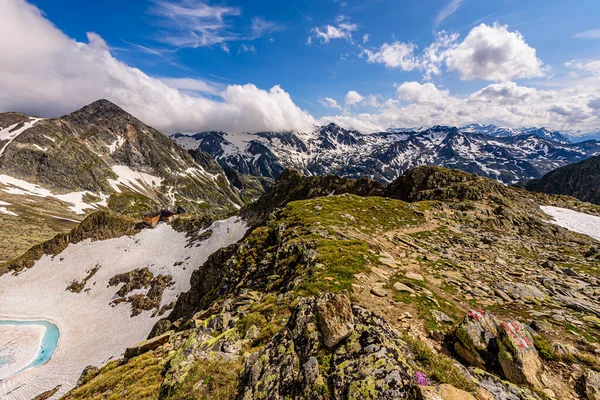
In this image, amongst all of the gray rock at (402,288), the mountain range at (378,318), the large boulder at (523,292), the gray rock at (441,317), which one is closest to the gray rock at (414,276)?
the mountain range at (378,318)

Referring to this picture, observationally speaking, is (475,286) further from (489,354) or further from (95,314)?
(95,314)

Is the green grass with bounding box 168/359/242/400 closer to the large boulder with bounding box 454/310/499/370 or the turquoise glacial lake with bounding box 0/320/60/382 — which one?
the large boulder with bounding box 454/310/499/370

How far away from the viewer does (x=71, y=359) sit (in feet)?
162

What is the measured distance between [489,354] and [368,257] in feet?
34.9

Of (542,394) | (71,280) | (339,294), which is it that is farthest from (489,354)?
(71,280)

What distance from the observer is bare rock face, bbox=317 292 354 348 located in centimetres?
988

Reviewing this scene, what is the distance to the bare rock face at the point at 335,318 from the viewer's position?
32.4ft

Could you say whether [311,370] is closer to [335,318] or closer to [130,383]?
[335,318]

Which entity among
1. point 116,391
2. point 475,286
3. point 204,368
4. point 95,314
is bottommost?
point 95,314

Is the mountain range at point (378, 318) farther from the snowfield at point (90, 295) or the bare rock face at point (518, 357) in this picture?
the snowfield at point (90, 295)

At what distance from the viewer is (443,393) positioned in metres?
6.93

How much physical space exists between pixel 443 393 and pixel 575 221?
54.2 meters

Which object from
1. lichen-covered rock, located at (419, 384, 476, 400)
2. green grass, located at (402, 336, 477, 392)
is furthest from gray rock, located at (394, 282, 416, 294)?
lichen-covered rock, located at (419, 384, 476, 400)

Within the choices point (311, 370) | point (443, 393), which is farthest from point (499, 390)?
point (311, 370)
